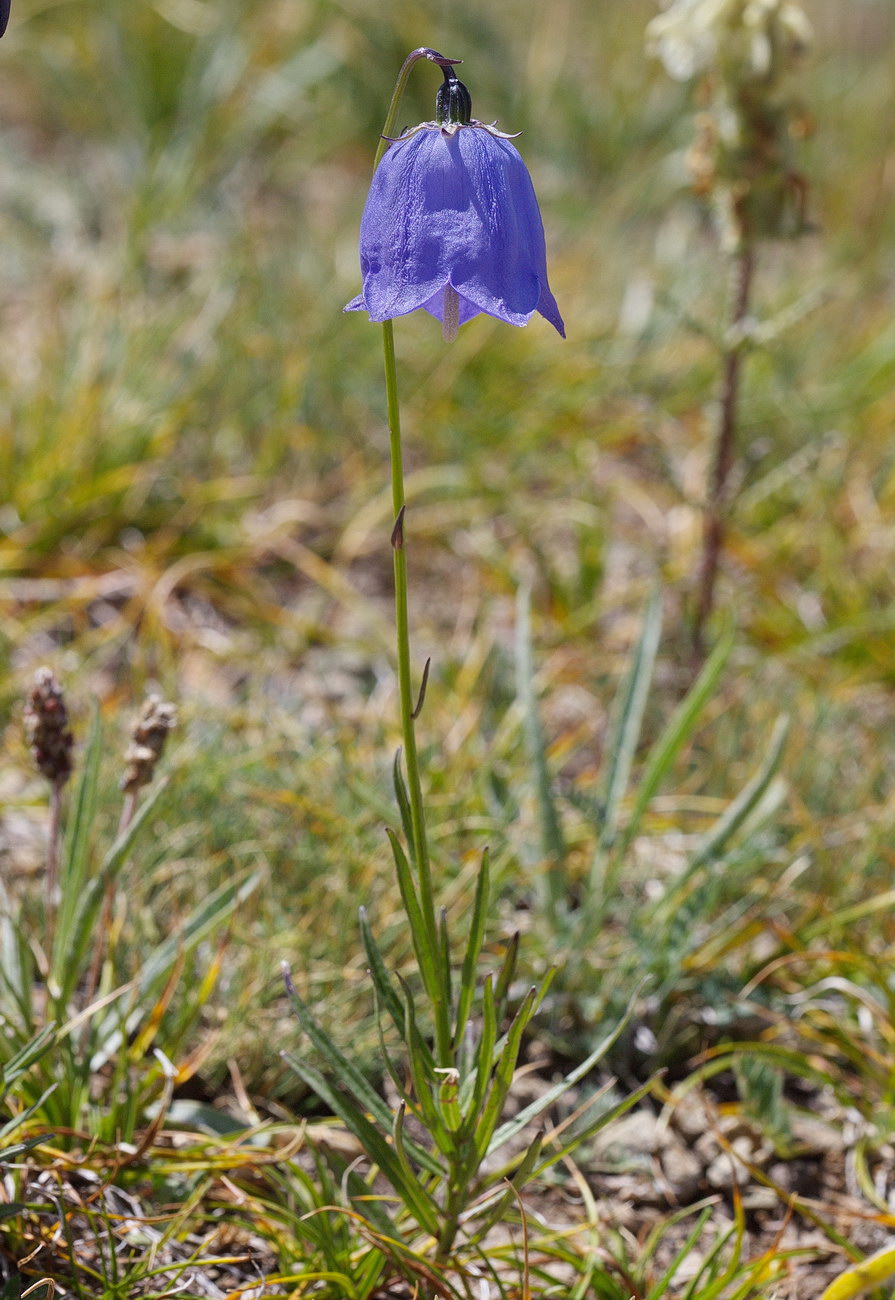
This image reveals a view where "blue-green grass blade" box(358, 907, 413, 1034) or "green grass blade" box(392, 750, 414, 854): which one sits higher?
"green grass blade" box(392, 750, 414, 854)

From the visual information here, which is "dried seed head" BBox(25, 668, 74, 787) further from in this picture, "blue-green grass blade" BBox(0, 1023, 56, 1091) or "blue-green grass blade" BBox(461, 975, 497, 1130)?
"blue-green grass blade" BBox(461, 975, 497, 1130)

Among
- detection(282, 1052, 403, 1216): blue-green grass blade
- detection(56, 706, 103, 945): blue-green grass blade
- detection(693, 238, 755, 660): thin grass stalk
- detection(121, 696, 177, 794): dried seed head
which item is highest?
detection(693, 238, 755, 660): thin grass stalk

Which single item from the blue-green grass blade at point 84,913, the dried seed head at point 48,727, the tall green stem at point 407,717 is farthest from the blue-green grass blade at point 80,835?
the tall green stem at point 407,717

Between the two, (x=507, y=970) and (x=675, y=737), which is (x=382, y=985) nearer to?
(x=507, y=970)

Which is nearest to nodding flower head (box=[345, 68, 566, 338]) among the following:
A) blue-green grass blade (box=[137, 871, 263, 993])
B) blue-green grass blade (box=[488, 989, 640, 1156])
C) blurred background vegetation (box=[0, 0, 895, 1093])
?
blue-green grass blade (box=[488, 989, 640, 1156])

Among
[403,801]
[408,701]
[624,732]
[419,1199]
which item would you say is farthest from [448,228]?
[624,732]

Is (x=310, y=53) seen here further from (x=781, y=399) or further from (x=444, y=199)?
(x=444, y=199)
